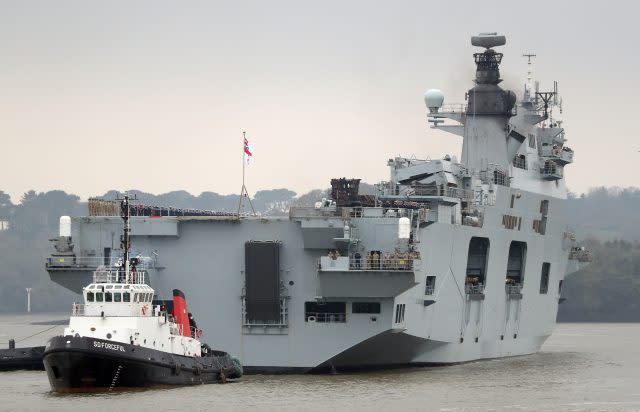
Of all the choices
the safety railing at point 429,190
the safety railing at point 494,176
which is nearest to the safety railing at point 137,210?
the safety railing at point 429,190

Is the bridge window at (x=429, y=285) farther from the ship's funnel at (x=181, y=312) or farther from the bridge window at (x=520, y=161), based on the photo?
the bridge window at (x=520, y=161)

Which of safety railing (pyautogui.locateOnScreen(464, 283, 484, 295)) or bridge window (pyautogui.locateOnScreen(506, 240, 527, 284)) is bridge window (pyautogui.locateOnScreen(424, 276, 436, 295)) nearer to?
safety railing (pyautogui.locateOnScreen(464, 283, 484, 295))

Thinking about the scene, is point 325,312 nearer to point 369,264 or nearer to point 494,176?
point 369,264

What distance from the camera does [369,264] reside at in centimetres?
5122

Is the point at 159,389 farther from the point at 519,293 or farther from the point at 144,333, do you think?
the point at 519,293

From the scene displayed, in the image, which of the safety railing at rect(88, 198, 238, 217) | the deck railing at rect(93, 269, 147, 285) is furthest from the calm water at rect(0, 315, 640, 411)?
the safety railing at rect(88, 198, 238, 217)

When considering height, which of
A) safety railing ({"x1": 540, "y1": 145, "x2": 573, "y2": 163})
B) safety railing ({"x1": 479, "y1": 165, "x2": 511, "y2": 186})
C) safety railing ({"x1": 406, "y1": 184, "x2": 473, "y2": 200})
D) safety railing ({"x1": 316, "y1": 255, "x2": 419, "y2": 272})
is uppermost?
safety railing ({"x1": 540, "y1": 145, "x2": 573, "y2": 163})

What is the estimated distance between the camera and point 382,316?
52062mm

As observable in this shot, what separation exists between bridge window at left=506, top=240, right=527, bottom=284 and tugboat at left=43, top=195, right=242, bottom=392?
20414mm

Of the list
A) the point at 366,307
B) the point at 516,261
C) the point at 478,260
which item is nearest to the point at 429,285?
the point at 366,307

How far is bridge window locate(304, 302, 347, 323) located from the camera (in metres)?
52.4

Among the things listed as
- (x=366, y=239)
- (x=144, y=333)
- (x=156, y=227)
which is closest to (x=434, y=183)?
(x=366, y=239)

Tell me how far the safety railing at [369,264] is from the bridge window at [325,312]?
1.64 metres

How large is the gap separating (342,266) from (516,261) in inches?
687
